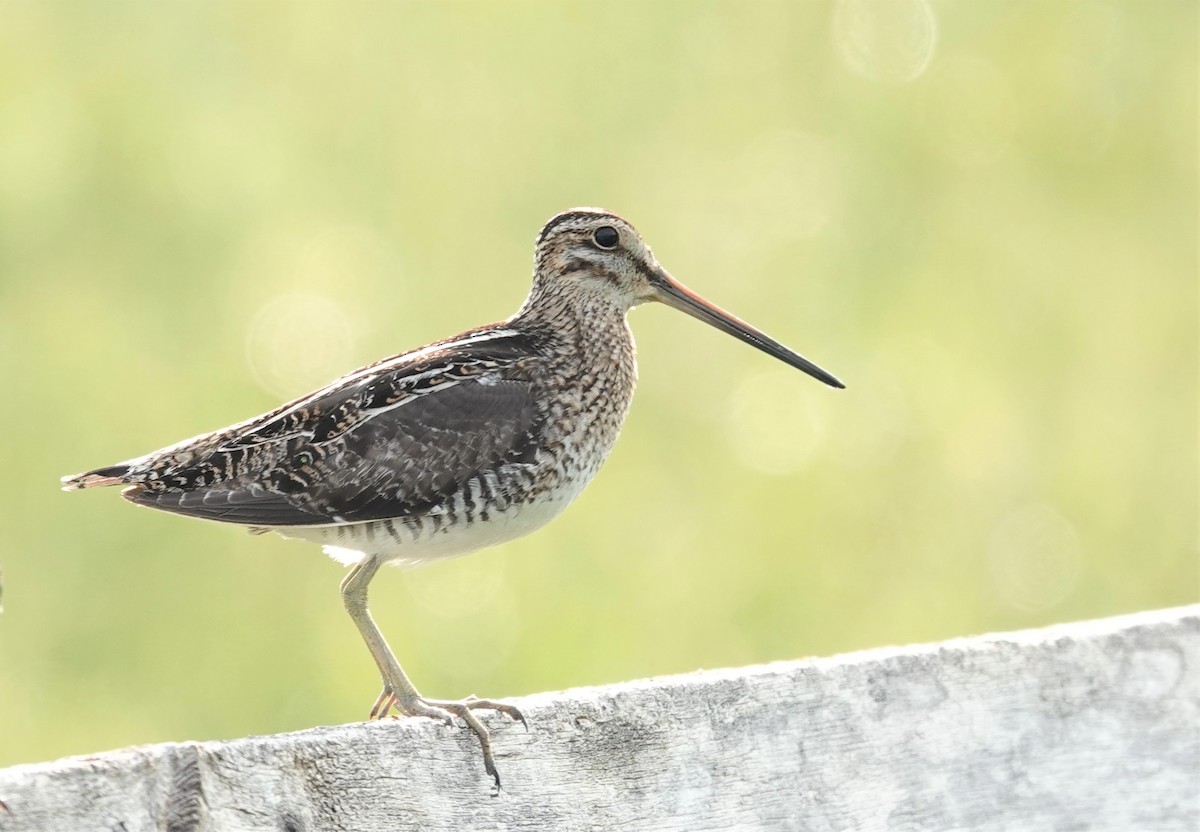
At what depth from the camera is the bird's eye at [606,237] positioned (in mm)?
3682

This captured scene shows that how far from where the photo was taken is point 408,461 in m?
3.34

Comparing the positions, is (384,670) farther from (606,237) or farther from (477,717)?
(606,237)

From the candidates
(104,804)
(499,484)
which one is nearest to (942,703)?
(499,484)

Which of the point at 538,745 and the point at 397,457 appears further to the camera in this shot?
the point at 397,457

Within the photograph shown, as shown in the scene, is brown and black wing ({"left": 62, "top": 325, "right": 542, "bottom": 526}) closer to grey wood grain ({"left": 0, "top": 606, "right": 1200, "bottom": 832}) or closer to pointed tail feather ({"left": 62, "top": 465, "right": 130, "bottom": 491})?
pointed tail feather ({"left": 62, "top": 465, "right": 130, "bottom": 491})

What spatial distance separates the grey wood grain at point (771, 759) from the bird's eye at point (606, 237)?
1.34 m

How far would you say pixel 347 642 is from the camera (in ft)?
16.2

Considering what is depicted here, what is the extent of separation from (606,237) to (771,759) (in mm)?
1512

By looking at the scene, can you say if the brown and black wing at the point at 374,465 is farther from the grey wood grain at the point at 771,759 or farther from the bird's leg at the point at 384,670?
the grey wood grain at the point at 771,759

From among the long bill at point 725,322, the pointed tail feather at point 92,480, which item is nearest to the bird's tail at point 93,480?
the pointed tail feather at point 92,480

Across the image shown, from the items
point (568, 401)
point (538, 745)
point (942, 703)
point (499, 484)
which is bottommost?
point (538, 745)

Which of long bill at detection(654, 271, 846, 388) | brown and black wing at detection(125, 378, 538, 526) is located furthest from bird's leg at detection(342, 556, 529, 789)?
long bill at detection(654, 271, 846, 388)

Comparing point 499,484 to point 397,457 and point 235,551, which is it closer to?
point 397,457

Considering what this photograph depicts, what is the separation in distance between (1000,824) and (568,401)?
1.32m
